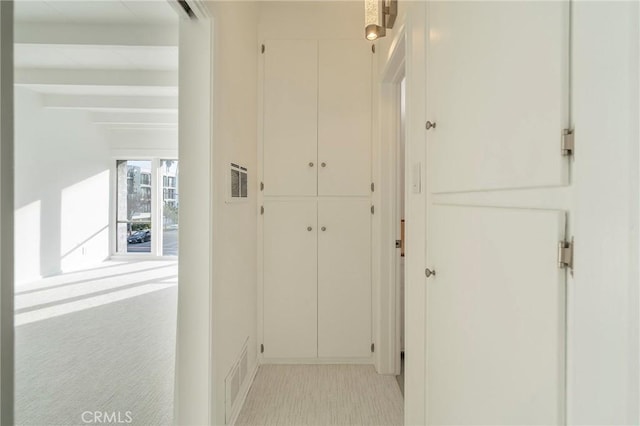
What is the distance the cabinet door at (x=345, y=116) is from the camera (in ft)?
7.91

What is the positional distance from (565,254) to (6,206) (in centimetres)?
108

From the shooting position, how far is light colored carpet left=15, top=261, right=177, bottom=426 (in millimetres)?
1605

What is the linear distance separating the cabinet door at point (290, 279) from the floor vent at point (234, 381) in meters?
0.38

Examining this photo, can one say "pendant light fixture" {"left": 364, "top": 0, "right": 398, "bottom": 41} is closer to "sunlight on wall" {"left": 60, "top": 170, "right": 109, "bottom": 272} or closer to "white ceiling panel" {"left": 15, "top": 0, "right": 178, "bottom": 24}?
"white ceiling panel" {"left": 15, "top": 0, "right": 178, "bottom": 24}

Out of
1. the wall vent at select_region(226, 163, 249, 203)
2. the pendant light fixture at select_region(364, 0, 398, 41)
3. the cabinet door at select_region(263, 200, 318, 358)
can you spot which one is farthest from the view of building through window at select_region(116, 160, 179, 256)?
the pendant light fixture at select_region(364, 0, 398, 41)

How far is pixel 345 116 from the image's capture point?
2410mm

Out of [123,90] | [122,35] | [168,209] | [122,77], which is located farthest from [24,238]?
[168,209]

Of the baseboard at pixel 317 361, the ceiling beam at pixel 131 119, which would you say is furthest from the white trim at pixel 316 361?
the ceiling beam at pixel 131 119

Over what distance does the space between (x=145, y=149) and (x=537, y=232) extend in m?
7.11

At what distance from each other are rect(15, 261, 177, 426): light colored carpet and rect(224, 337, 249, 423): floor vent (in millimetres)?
379

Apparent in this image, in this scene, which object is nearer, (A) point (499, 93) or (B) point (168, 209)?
(A) point (499, 93)

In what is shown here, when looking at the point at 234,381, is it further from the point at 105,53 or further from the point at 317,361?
the point at 105,53

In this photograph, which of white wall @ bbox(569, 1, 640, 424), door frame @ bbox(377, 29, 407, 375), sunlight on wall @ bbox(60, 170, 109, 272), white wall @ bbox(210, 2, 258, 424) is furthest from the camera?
sunlight on wall @ bbox(60, 170, 109, 272)

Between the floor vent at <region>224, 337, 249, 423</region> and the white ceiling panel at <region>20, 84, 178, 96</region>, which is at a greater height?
the white ceiling panel at <region>20, 84, 178, 96</region>
